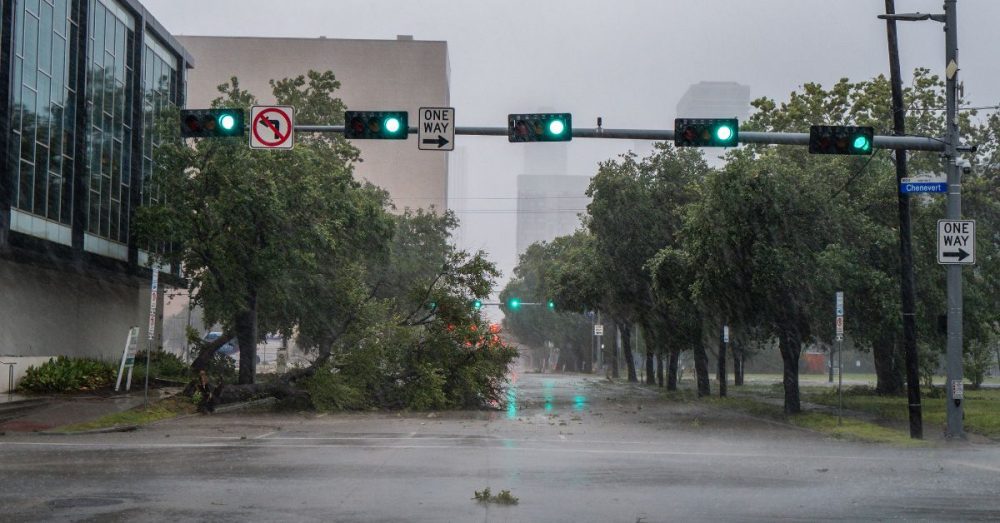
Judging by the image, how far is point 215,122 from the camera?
1917 cm

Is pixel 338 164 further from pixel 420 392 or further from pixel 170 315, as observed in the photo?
pixel 170 315

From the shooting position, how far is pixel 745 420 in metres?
30.6

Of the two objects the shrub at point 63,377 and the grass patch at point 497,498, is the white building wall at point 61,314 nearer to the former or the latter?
the shrub at point 63,377

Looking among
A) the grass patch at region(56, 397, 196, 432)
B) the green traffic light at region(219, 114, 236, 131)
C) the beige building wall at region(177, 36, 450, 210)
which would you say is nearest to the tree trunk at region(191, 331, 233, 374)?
the grass patch at region(56, 397, 196, 432)

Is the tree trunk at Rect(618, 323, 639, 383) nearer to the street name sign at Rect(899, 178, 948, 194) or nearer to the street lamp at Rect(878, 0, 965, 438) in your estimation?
the street lamp at Rect(878, 0, 965, 438)

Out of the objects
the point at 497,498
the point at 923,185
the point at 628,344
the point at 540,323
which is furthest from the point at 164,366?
the point at 540,323

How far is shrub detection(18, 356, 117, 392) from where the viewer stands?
109ft

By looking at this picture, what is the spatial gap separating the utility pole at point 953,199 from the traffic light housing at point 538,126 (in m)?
8.94

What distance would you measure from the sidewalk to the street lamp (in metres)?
19.5

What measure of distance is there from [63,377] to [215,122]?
58.7 feet

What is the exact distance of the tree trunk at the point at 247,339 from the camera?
121 feet

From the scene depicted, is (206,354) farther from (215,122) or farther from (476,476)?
(476,476)

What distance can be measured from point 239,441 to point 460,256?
52.5 ft

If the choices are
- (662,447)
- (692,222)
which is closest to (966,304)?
(692,222)
